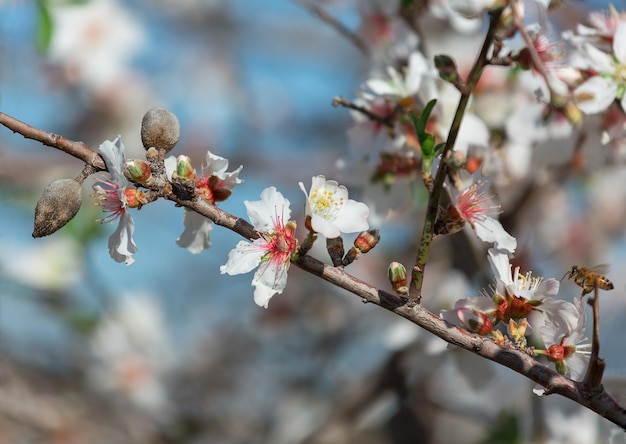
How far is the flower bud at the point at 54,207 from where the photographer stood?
0.78 m

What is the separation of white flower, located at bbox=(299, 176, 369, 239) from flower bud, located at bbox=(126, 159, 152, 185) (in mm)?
192

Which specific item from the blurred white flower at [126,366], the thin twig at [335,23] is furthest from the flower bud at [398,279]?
the blurred white flower at [126,366]

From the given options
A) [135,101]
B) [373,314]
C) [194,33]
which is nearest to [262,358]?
[373,314]

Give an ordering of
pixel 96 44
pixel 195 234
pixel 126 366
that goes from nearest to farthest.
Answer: pixel 195 234 → pixel 126 366 → pixel 96 44

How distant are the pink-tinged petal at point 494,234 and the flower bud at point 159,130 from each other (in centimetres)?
39

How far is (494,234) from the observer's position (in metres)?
0.90

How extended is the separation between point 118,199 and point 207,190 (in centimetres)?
11

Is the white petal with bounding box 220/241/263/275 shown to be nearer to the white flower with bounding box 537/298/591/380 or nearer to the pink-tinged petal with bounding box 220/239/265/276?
the pink-tinged petal with bounding box 220/239/265/276

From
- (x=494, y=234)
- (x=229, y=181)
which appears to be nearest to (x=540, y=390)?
(x=494, y=234)

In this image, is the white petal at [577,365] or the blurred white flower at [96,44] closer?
the white petal at [577,365]

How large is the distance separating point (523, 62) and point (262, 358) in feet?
7.20

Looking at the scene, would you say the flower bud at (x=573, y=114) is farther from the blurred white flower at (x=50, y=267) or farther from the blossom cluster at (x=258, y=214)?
the blurred white flower at (x=50, y=267)

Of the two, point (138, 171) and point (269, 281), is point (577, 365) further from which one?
point (138, 171)

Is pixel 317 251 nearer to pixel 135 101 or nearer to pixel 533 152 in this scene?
pixel 135 101
